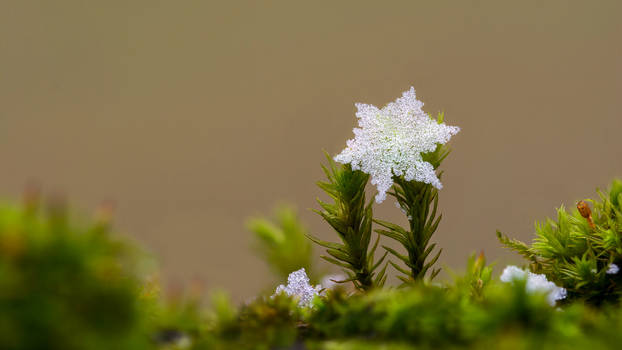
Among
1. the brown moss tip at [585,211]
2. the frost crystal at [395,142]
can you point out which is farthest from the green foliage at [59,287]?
the brown moss tip at [585,211]

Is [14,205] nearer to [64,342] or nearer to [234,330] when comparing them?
[64,342]

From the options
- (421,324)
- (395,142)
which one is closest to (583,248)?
(395,142)

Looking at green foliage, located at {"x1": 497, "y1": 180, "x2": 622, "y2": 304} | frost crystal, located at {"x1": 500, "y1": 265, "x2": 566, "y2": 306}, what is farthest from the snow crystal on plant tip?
frost crystal, located at {"x1": 500, "y1": 265, "x2": 566, "y2": 306}

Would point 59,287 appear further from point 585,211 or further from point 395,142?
point 585,211

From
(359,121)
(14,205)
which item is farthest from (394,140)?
(14,205)

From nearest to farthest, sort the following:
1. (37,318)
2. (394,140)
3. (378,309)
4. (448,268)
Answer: (37,318), (378,309), (448,268), (394,140)

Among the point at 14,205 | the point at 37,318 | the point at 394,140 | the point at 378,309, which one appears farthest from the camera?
the point at 394,140

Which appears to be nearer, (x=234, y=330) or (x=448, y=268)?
(x=234, y=330)
